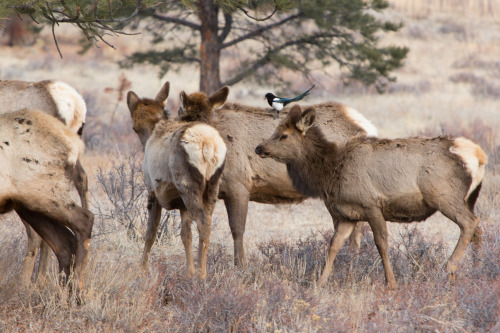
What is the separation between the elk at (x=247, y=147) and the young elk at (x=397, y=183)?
0.93 m

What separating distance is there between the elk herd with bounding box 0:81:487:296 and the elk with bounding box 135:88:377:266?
0.04 ft

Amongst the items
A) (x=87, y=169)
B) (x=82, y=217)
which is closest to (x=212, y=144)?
(x=82, y=217)

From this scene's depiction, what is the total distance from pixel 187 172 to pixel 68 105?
3.37m

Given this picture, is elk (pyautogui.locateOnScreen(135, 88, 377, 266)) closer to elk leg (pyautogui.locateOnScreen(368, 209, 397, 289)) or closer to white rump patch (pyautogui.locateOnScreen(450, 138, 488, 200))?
elk leg (pyautogui.locateOnScreen(368, 209, 397, 289))

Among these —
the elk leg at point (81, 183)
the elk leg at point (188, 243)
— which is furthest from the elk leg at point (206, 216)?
the elk leg at point (81, 183)

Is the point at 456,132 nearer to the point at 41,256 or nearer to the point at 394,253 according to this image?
the point at 394,253

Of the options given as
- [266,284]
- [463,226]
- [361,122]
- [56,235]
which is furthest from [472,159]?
[56,235]

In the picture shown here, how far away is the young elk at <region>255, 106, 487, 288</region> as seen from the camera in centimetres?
630

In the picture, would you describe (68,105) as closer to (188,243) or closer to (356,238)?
(188,243)

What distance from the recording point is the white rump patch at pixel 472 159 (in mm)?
6285

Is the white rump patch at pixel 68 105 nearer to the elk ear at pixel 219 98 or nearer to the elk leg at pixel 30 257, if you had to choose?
the elk ear at pixel 219 98

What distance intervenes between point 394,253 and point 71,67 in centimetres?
2943

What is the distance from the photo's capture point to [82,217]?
18.1 ft

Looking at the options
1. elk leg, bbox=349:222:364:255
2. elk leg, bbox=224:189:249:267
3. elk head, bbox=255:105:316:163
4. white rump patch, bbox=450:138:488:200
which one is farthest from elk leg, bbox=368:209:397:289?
elk leg, bbox=224:189:249:267
